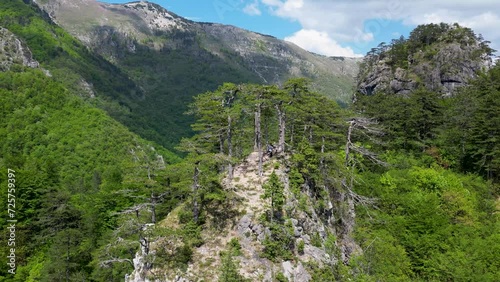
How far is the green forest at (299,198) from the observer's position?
30328mm

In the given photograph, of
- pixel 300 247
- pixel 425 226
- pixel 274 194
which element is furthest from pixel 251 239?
pixel 425 226

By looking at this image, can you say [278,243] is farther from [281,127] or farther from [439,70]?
[439,70]

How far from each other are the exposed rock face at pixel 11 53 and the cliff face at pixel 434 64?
123955mm

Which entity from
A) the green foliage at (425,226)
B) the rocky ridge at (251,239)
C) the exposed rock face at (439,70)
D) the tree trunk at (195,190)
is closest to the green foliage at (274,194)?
the rocky ridge at (251,239)

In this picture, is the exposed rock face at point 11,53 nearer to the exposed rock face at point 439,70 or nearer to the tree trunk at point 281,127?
the tree trunk at point 281,127

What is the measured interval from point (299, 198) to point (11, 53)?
14629cm

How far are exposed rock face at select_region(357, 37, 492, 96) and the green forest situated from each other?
2093cm

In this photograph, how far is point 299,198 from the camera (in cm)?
3344

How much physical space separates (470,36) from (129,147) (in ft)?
348

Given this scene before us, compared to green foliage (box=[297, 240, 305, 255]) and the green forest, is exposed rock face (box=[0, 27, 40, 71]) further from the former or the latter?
green foliage (box=[297, 240, 305, 255])

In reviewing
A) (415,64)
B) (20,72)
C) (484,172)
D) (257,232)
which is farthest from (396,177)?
(20,72)

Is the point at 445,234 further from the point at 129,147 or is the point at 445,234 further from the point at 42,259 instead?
the point at 129,147

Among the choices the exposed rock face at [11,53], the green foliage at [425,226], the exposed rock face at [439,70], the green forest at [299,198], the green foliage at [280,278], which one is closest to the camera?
the green foliage at [280,278]

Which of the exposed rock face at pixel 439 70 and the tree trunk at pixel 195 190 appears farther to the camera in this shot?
the exposed rock face at pixel 439 70
